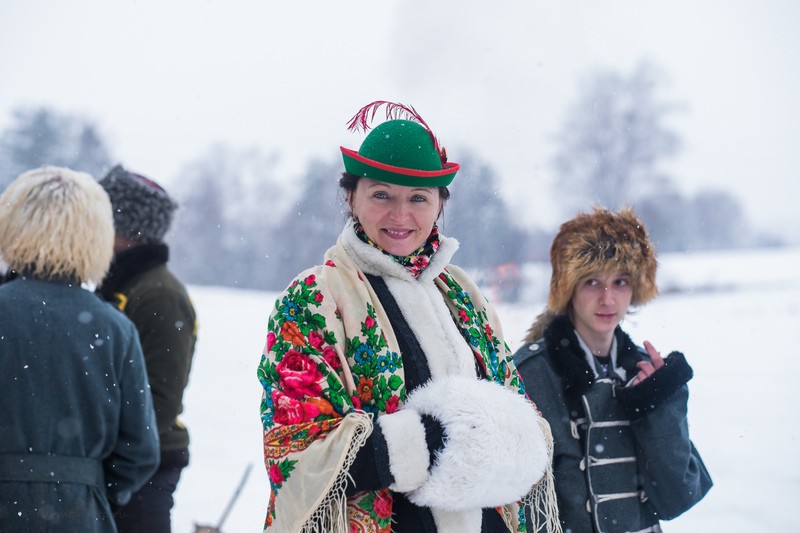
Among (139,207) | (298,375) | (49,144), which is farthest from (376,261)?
(49,144)

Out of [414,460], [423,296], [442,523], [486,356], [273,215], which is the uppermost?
[423,296]

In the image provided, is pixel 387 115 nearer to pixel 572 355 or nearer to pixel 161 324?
pixel 572 355

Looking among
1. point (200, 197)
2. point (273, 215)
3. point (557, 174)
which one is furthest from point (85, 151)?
point (557, 174)

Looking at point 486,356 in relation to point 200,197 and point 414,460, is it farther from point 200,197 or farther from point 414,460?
point 200,197

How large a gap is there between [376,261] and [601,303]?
1063mm

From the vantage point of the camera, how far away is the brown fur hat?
2635mm

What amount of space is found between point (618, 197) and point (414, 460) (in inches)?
715

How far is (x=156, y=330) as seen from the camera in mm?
3096

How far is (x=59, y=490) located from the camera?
2.32 metres

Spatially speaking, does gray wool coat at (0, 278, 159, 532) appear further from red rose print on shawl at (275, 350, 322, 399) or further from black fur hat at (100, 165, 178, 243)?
red rose print on shawl at (275, 350, 322, 399)

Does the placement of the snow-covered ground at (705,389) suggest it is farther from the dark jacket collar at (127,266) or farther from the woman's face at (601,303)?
the dark jacket collar at (127,266)

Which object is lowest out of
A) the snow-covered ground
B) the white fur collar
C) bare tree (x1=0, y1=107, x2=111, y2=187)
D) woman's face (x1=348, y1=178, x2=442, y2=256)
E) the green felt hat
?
the snow-covered ground

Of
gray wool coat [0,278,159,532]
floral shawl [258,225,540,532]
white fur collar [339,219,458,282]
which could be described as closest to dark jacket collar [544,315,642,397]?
floral shawl [258,225,540,532]

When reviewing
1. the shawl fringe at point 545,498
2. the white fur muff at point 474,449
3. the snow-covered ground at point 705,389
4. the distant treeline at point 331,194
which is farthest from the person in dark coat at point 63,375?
the distant treeline at point 331,194
